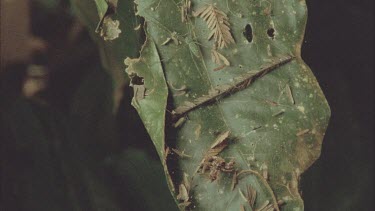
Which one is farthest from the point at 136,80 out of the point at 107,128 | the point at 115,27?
the point at 107,128

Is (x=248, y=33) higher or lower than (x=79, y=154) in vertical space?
higher

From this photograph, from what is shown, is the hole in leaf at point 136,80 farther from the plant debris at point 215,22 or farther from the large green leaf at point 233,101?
the plant debris at point 215,22

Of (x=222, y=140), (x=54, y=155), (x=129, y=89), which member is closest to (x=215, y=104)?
(x=222, y=140)

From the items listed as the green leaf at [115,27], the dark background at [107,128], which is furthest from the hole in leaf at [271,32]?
the dark background at [107,128]

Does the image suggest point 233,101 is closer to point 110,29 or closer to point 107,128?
point 110,29

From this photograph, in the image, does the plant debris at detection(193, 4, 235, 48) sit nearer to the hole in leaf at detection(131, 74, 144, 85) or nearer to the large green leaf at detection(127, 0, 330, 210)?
the large green leaf at detection(127, 0, 330, 210)

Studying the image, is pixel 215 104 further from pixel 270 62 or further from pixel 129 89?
pixel 129 89
